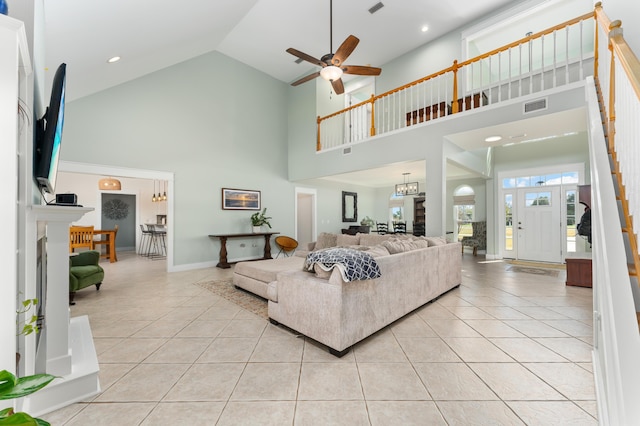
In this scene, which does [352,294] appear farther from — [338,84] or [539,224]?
[539,224]

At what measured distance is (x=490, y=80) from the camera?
4.18 m

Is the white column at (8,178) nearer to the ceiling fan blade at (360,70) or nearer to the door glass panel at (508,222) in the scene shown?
the ceiling fan blade at (360,70)

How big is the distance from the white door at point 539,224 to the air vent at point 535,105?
389 cm

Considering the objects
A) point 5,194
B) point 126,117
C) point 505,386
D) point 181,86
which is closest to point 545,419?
point 505,386

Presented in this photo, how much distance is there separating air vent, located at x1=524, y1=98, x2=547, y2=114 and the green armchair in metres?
6.67

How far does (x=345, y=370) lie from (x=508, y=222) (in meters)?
7.24

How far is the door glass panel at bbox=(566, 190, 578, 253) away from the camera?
248 inches

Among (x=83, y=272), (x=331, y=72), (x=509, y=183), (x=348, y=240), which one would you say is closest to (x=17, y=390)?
(x=331, y=72)

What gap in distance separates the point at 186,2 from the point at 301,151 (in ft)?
14.0

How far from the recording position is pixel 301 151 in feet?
24.6

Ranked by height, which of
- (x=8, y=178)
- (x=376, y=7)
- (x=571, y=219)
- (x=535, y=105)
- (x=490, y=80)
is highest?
(x=376, y=7)

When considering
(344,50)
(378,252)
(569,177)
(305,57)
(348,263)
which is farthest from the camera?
(569,177)

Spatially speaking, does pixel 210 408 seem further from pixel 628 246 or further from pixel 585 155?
pixel 585 155

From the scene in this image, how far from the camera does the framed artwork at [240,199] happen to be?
6.56m
